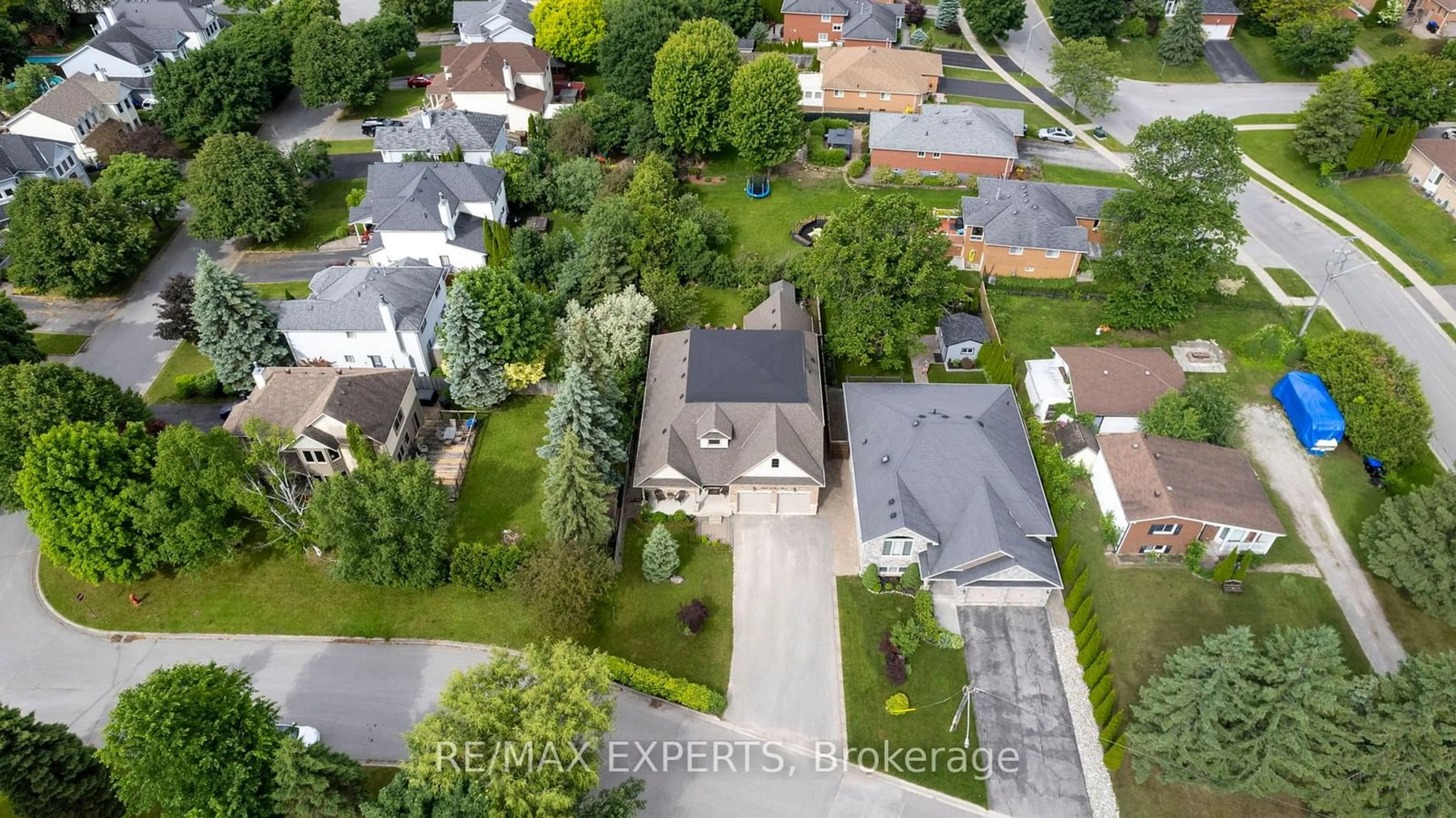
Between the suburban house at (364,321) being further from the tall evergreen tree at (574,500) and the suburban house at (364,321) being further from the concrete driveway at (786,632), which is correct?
the concrete driveway at (786,632)

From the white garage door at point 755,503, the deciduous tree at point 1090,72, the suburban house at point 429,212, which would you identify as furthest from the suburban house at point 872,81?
the white garage door at point 755,503

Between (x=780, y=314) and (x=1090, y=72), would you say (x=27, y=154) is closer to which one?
(x=780, y=314)

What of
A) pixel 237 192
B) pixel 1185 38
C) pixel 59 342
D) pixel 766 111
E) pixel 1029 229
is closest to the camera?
pixel 59 342

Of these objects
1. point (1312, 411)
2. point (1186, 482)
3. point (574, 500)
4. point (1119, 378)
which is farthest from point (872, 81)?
point (574, 500)

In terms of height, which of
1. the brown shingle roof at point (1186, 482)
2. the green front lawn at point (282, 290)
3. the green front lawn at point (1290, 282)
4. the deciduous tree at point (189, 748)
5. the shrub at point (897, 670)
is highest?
the deciduous tree at point (189, 748)

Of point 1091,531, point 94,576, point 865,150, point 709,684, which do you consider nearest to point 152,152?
point 94,576

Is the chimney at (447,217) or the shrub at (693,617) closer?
the shrub at (693,617)
